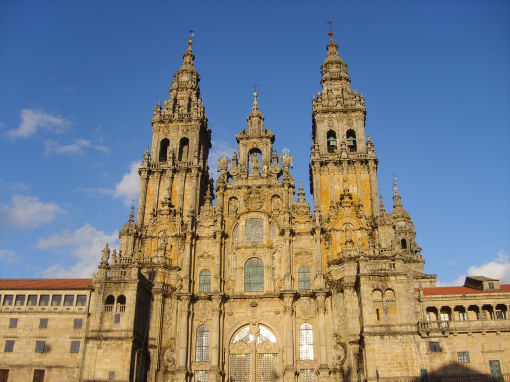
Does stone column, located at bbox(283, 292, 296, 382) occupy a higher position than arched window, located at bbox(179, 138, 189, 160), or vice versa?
arched window, located at bbox(179, 138, 189, 160)

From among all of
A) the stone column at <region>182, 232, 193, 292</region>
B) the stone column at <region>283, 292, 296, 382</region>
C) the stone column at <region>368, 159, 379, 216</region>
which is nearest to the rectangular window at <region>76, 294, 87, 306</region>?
the stone column at <region>182, 232, 193, 292</region>

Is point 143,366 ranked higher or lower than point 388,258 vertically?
lower

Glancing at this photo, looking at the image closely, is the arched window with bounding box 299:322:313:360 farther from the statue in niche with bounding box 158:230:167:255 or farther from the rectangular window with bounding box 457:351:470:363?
the statue in niche with bounding box 158:230:167:255

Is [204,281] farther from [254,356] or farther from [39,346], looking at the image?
[39,346]

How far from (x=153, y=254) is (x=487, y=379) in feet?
95.4

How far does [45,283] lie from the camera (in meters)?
45.6

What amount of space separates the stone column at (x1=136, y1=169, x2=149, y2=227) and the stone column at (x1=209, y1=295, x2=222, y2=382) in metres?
11.0

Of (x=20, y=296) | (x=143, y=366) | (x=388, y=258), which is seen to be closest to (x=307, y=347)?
(x=388, y=258)

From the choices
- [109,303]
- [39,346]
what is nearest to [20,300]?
[39,346]

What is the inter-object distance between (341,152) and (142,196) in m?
19.8

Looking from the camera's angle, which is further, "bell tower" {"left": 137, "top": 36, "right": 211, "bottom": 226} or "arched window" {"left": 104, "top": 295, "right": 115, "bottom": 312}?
"bell tower" {"left": 137, "top": 36, "right": 211, "bottom": 226}

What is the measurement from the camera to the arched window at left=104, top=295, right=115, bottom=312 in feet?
134

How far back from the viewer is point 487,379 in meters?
37.8

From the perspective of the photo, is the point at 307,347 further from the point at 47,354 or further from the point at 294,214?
the point at 47,354
